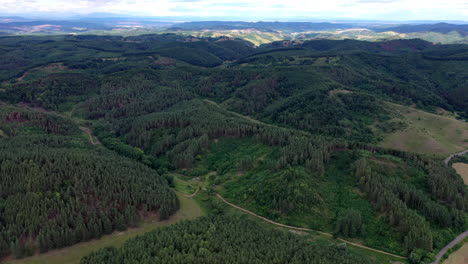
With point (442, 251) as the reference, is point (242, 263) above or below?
above

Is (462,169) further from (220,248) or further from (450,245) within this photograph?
(220,248)

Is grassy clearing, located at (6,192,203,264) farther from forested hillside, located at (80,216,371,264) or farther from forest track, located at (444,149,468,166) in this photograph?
forest track, located at (444,149,468,166)

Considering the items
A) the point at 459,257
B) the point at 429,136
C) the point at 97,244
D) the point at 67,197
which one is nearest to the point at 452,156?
the point at 429,136

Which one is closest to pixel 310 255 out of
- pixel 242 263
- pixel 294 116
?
pixel 242 263

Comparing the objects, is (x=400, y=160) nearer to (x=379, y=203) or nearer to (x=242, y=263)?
(x=379, y=203)

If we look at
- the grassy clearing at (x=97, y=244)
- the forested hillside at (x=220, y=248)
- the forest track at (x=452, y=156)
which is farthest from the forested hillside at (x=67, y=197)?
the forest track at (x=452, y=156)

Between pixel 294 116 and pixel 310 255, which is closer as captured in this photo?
pixel 310 255

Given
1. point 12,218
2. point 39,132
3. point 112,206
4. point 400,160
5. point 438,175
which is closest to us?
point 12,218
